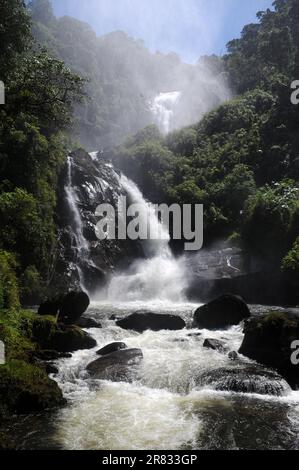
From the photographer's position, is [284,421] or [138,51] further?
[138,51]

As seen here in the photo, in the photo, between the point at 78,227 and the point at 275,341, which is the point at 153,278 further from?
the point at 275,341

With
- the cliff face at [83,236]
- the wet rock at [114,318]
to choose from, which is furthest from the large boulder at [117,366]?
the cliff face at [83,236]

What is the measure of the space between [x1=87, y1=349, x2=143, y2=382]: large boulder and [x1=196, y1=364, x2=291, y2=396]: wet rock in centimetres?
211

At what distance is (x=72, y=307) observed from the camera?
58.3ft

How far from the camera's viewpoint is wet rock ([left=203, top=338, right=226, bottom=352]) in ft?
47.2

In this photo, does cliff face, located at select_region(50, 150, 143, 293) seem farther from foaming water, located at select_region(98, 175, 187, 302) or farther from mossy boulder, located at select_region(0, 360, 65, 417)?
mossy boulder, located at select_region(0, 360, 65, 417)

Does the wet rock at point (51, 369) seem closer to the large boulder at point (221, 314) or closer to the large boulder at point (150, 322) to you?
the large boulder at point (150, 322)

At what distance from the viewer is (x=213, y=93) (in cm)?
6831

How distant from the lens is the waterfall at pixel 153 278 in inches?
1077

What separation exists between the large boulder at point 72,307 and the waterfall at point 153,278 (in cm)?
970

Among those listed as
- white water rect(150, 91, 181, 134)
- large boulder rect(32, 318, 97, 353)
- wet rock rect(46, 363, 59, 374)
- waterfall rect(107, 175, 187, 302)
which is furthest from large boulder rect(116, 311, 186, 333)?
white water rect(150, 91, 181, 134)
